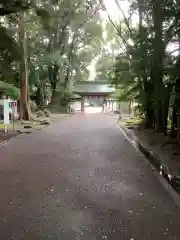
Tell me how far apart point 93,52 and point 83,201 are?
48.9 meters

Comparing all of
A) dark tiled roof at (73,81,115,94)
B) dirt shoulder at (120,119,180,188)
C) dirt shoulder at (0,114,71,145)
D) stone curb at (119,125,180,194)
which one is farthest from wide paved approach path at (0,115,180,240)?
dark tiled roof at (73,81,115,94)

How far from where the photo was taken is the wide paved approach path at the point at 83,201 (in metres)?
Answer: 4.82

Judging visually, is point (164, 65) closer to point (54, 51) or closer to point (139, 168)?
point (139, 168)

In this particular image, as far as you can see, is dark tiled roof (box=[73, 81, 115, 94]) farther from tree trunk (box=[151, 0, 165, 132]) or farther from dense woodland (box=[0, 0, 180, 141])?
tree trunk (box=[151, 0, 165, 132])

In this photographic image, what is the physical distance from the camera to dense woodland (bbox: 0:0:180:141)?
11.0 metres

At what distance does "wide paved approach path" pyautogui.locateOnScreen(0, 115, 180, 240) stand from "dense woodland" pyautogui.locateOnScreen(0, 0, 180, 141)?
9.42 feet

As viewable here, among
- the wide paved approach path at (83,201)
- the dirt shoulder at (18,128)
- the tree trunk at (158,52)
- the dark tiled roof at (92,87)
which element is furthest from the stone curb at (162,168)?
the dark tiled roof at (92,87)

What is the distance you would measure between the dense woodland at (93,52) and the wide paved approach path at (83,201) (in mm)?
2871

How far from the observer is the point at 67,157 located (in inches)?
462

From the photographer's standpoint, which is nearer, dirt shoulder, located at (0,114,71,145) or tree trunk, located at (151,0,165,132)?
tree trunk, located at (151,0,165,132)

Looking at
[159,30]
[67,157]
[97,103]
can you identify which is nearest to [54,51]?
[159,30]

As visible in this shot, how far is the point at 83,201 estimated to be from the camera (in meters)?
6.32

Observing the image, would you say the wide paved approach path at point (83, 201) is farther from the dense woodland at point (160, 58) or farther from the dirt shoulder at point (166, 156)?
the dense woodland at point (160, 58)

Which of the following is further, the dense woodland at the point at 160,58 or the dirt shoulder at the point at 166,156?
the dense woodland at the point at 160,58
